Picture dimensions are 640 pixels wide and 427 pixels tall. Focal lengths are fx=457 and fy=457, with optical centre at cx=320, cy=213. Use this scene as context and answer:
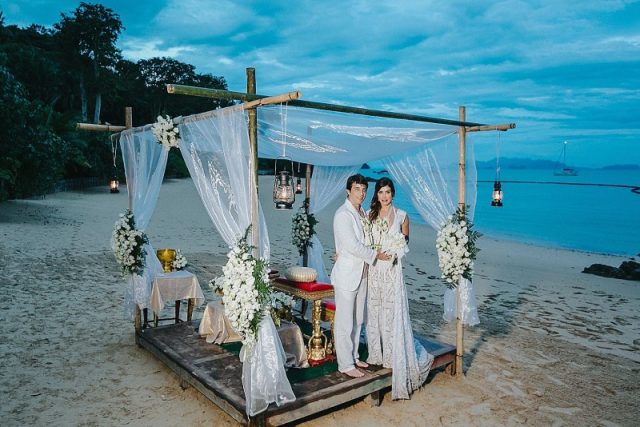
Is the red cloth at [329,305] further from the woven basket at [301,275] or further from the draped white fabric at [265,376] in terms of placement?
the draped white fabric at [265,376]

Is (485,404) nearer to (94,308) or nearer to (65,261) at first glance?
(94,308)

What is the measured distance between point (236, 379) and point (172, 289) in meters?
2.28

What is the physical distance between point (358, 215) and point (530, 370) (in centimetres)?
327

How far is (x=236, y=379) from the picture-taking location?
4.66 metres

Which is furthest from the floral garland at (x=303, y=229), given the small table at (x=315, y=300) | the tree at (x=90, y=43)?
the tree at (x=90, y=43)

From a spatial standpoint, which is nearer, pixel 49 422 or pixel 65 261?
pixel 49 422

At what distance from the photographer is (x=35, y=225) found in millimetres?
16125

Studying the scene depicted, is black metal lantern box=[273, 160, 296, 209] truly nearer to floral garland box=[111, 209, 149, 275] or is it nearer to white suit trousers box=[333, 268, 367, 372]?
white suit trousers box=[333, 268, 367, 372]

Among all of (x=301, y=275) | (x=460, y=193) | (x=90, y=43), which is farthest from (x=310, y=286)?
(x=90, y=43)

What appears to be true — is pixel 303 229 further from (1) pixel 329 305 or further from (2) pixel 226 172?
(2) pixel 226 172

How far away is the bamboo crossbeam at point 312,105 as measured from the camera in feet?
12.8

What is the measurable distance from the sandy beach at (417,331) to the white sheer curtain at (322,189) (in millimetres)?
2083

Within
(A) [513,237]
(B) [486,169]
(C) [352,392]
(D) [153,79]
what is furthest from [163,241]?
(B) [486,169]

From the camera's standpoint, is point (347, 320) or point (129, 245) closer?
point (347, 320)
